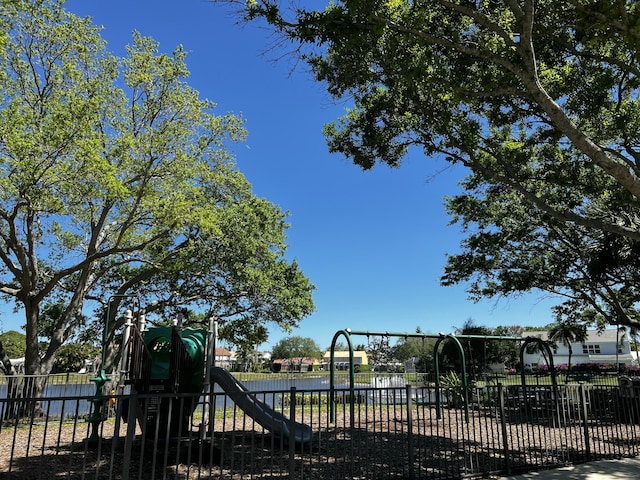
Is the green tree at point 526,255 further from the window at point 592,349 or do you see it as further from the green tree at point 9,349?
the window at point 592,349

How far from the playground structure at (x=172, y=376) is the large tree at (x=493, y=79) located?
19.1 feet

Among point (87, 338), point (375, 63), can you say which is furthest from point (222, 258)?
point (375, 63)

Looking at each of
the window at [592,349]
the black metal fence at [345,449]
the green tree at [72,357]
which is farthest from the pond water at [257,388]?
the window at [592,349]

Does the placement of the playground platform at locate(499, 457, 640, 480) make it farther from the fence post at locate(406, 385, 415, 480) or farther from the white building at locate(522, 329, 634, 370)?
the white building at locate(522, 329, 634, 370)

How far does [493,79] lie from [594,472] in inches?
268


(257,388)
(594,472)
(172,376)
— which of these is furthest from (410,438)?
(257,388)

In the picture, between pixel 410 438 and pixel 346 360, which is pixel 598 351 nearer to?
pixel 346 360

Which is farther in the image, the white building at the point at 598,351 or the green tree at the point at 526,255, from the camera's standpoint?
the white building at the point at 598,351

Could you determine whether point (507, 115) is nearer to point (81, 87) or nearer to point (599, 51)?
point (599, 51)

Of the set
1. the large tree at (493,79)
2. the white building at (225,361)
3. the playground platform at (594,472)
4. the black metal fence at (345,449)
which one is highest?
the large tree at (493,79)

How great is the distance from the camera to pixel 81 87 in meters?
16.0

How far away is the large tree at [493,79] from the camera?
6773mm

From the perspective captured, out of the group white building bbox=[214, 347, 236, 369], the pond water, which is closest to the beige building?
the pond water

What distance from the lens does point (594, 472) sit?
716 centimetres
